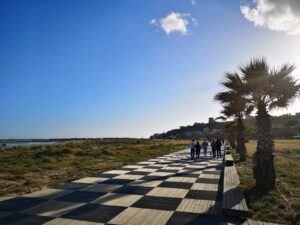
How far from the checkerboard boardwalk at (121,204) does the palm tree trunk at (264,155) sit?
164 cm

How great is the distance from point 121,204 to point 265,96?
299 inches

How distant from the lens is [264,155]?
10820 mm

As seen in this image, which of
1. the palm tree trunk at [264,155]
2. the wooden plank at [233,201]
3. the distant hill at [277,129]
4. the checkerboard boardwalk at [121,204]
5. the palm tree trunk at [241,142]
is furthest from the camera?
the distant hill at [277,129]

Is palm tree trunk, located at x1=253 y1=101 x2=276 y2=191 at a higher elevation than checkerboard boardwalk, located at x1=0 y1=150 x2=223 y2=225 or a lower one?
higher

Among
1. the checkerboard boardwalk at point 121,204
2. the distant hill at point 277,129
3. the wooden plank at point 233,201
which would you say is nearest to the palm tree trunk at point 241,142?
the checkerboard boardwalk at point 121,204

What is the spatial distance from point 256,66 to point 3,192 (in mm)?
11306

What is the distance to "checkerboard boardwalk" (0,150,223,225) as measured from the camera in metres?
6.79

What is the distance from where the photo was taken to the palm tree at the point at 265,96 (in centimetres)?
1074

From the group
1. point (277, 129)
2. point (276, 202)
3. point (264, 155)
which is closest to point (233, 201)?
point (276, 202)

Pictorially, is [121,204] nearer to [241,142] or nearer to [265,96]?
[265,96]

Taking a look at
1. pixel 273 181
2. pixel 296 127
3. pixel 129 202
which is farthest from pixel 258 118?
pixel 296 127

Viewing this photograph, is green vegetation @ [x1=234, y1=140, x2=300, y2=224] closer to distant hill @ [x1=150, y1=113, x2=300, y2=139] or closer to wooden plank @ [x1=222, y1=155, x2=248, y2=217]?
wooden plank @ [x1=222, y1=155, x2=248, y2=217]

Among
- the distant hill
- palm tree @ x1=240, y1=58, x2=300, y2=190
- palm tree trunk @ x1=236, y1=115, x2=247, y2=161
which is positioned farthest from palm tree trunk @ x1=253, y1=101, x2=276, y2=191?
the distant hill

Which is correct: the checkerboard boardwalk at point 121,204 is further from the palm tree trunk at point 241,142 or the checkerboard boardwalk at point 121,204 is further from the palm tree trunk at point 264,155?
the palm tree trunk at point 241,142
